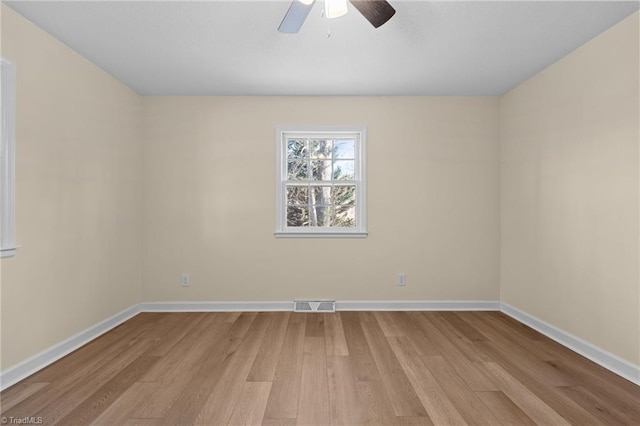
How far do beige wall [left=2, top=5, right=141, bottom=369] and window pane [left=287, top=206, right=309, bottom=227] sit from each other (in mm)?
1797

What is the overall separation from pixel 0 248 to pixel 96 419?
1.29m

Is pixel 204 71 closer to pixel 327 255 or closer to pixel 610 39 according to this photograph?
pixel 327 255

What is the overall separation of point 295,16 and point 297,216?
98.2 inches

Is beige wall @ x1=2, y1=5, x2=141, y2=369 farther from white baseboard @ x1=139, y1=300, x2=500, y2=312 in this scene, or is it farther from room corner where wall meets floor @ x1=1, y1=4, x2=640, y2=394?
white baseboard @ x1=139, y1=300, x2=500, y2=312

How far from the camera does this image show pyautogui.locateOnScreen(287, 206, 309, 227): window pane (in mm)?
4266

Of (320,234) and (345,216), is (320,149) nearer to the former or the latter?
(345,216)

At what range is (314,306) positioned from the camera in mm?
4102

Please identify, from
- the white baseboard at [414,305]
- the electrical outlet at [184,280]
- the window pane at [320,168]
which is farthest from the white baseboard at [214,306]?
the window pane at [320,168]

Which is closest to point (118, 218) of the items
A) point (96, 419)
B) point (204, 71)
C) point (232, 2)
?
point (204, 71)

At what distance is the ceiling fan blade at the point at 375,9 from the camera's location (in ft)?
6.40

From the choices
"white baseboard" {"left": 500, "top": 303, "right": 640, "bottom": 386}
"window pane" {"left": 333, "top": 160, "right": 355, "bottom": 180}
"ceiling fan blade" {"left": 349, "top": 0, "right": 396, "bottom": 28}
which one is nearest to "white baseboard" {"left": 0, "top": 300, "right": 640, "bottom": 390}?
"white baseboard" {"left": 500, "top": 303, "right": 640, "bottom": 386}

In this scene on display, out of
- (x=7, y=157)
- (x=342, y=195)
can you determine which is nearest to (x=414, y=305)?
(x=342, y=195)

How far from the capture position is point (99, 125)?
336cm

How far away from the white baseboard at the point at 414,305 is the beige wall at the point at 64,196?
2522 mm
